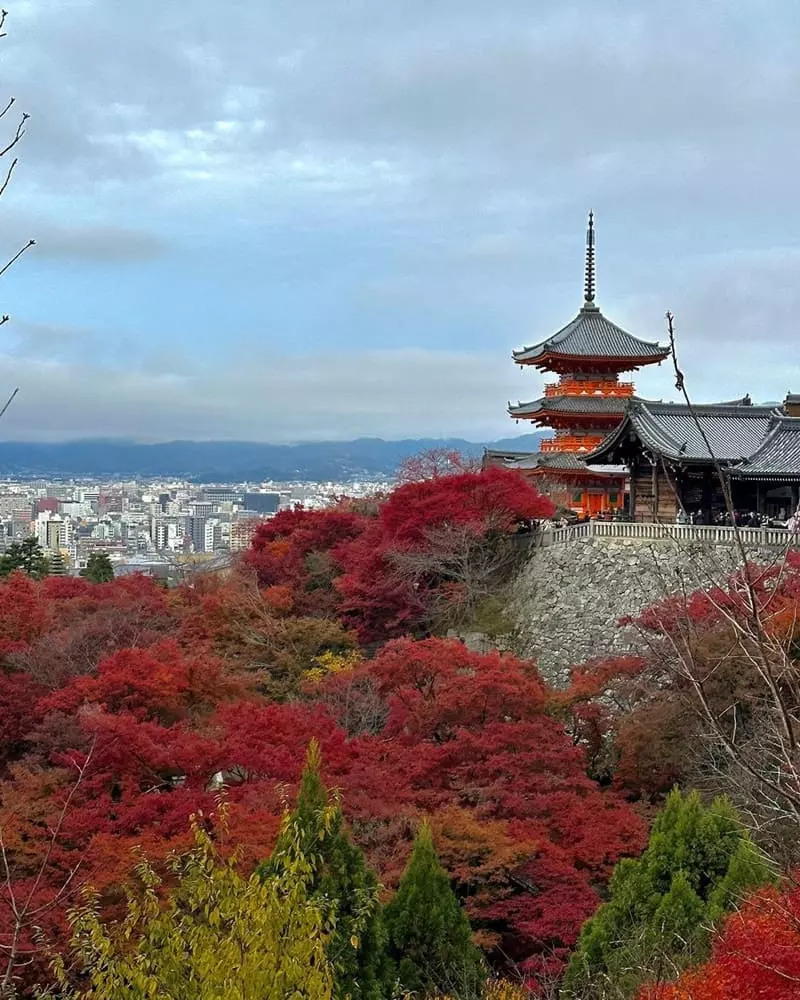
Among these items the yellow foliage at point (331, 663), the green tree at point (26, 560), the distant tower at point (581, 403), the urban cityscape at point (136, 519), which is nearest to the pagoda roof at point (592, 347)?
the distant tower at point (581, 403)

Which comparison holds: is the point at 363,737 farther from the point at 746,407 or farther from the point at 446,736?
the point at 746,407

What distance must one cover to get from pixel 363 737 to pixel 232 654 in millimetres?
7247

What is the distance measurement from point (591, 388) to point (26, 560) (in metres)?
18.4

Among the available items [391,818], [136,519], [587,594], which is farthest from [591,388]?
[136,519]

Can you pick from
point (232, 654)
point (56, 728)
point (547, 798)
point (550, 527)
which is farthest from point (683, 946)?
point (550, 527)

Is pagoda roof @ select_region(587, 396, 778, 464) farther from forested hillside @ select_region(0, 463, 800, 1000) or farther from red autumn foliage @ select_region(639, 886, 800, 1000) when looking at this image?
red autumn foliage @ select_region(639, 886, 800, 1000)

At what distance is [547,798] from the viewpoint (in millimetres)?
13320

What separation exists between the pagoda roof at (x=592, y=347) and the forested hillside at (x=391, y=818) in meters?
13.1

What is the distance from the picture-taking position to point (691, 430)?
22.8m

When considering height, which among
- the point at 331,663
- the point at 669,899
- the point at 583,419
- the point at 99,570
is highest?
the point at 583,419

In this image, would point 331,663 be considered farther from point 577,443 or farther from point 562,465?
point 577,443

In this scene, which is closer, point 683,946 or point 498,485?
point 683,946

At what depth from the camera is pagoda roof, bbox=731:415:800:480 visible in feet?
68.8

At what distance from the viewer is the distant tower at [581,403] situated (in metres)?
28.8
